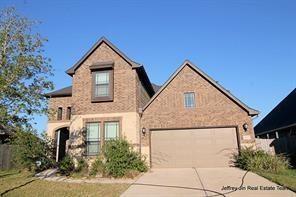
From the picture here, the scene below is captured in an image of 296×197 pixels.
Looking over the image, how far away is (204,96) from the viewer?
17.1 metres

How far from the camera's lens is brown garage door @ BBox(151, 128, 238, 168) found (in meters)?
16.2

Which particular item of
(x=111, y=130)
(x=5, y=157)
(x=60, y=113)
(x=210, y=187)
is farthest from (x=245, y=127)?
(x=5, y=157)

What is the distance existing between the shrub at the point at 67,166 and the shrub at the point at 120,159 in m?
2.10

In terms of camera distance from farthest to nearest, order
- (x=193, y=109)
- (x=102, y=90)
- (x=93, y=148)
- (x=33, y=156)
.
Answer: (x=193, y=109) < (x=102, y=90) < (x=33, y=156) < (x=93, y=148)

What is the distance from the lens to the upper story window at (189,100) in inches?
673

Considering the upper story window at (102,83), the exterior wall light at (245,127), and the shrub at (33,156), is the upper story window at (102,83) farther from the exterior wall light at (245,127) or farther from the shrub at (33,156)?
the exterior wall light at (245,127)

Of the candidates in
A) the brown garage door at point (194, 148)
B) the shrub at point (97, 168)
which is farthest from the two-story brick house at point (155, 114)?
the shrub at point (97, 168)

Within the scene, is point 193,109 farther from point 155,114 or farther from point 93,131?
point 93,131

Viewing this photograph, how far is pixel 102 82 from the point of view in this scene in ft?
54.2

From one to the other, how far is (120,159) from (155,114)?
4.70 metres

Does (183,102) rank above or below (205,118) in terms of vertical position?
above

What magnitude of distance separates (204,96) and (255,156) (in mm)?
4792

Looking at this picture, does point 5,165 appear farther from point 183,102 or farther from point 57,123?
point 183,102

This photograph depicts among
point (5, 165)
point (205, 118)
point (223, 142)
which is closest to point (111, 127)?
point (205, 118)
